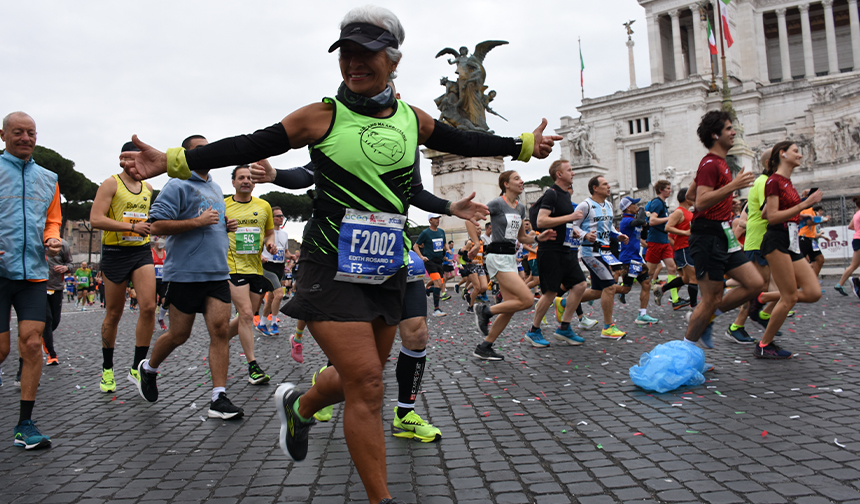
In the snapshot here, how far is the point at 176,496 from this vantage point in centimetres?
317

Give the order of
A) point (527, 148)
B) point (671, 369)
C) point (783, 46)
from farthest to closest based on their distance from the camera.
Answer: point (783, 46)
point (671, 369)
point (527, 148)

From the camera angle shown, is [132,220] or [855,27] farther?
[855,27]

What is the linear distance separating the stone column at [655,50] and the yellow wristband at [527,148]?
73.0 m

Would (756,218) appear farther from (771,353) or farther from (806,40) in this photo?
(806,40)

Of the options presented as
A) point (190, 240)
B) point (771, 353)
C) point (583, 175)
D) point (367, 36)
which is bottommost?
point (771, 353)

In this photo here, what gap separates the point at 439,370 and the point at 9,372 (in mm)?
5234

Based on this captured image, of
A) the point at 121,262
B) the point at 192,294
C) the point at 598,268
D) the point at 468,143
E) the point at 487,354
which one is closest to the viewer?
the point at 468,143

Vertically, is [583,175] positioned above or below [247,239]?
above

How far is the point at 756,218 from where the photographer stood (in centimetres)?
674

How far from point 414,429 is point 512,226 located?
12.2ft

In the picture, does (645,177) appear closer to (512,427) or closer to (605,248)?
(605,248)

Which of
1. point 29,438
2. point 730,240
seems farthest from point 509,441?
point 730,240

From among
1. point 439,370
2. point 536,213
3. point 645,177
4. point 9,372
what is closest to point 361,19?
point 439,370

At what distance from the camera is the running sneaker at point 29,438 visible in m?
4.05
